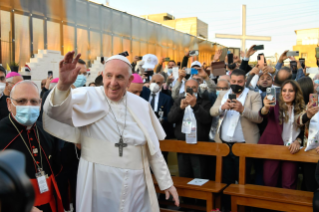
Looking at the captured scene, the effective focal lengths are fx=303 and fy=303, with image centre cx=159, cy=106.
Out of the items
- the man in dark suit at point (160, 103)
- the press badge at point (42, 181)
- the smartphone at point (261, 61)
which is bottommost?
the press badge at point (42, 181)

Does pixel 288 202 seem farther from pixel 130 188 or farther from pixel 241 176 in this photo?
pixel 130 188

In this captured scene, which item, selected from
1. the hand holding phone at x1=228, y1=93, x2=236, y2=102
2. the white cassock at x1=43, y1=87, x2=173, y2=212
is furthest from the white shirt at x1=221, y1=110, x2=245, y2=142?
the white cassock at x1=43, y1=87, x2=173, y2=212

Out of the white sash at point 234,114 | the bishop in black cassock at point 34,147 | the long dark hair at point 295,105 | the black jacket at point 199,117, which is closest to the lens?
the bishop in black cassock at point 34,147

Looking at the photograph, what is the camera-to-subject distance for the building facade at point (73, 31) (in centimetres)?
1348

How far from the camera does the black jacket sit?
478cm

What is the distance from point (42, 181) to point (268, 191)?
2.86 metres

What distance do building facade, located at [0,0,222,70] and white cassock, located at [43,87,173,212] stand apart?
1204cm

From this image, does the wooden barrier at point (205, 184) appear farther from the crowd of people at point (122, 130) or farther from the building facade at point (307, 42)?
the building facade at point (307, 42)

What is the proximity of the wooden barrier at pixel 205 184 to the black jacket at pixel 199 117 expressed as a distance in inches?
8.7

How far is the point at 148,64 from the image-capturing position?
800cm

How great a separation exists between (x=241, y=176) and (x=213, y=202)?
594 millimetres

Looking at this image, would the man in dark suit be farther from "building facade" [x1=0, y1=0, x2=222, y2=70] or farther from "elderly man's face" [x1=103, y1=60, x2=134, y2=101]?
"building facade" [x1=0, y1=0, x2=222, y2=70]

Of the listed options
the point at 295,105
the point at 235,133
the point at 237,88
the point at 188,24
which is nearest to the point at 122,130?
the point at 235,133

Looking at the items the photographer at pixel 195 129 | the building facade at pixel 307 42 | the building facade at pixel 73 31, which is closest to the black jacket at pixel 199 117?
the photographer at pixel 195 129
